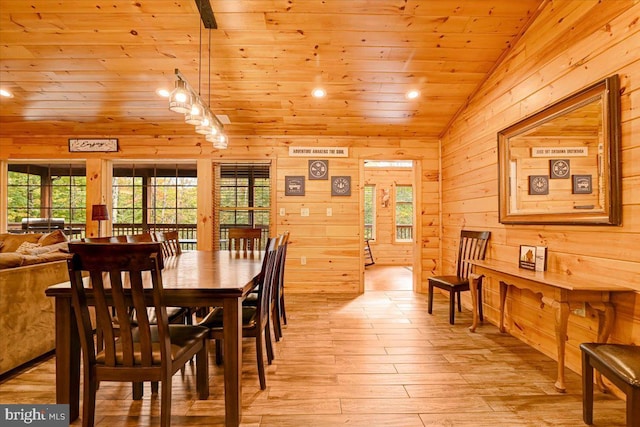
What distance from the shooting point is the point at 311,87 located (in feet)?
12.0

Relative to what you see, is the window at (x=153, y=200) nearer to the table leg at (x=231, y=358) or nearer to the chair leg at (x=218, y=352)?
the chair leg at (x=218, y=352)

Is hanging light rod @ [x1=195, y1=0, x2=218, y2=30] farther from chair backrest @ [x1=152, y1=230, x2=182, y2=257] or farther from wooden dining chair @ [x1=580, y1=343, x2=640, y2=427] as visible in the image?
wooden dining chair @ [x1=580, y1=343, x2=640, y2=427]

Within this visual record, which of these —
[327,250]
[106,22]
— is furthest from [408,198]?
[106,22]

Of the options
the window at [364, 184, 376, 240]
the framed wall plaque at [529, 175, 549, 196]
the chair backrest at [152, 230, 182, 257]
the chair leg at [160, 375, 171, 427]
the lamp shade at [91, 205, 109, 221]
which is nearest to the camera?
the chair leg at [160, 375, 171, 427]

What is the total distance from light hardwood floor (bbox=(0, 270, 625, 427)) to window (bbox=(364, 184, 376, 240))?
4.54 m

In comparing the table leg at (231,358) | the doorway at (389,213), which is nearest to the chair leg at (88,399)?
the table leg at (231,358)

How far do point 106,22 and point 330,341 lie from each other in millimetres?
3489

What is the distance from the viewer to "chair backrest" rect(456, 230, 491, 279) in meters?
3.37

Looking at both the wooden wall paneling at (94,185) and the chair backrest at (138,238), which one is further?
the wooden wall paneling at (94,185)

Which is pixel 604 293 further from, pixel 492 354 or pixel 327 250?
pixel 327 250

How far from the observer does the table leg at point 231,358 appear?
164 cm

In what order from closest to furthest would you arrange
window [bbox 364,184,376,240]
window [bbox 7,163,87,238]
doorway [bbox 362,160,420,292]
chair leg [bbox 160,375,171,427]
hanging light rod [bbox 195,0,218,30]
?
1. chair leg [bbox 160,375,171,427]
2. hanging light rod [bbox 195,0,218,30]
3. window [bbox 7,163,87,238]
4. doorway [bbox 362,160,420,292]
5. window [bbox 364,184,376,240]

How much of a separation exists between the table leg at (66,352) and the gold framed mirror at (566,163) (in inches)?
127

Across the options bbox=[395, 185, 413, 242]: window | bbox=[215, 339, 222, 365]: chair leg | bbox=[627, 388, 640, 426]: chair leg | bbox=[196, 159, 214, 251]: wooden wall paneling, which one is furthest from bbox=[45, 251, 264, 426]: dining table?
bbox=[395, 185, 413, 242]: window
